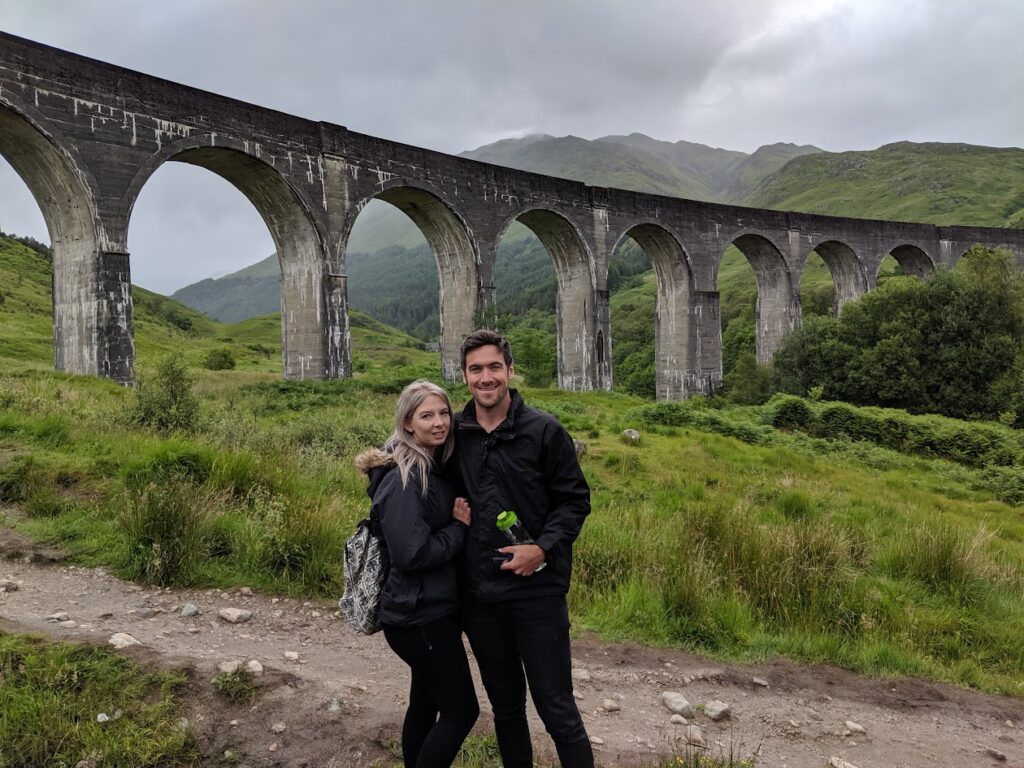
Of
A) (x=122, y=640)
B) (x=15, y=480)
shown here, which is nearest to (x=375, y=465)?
(x=122, y=640)

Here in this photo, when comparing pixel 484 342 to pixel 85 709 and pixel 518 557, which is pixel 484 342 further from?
pixel 85 709

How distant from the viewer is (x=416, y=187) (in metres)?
19.7

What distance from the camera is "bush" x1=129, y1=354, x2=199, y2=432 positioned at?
891cm

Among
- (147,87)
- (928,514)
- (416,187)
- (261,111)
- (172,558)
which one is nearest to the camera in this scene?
(172,558)

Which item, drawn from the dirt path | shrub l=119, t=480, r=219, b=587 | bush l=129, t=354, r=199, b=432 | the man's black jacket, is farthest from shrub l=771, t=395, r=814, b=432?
the man's black jacket

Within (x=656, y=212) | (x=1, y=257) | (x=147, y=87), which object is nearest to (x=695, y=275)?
(x=656, y=212)

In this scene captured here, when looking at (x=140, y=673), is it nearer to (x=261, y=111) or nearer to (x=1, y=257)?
(x=261, y=111)

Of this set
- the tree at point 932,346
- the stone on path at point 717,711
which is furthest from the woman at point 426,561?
the tree at point 932,346

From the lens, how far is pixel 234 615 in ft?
14.9

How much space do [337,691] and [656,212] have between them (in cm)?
2480

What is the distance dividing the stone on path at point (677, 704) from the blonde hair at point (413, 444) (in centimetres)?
220

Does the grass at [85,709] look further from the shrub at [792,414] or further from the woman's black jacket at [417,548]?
the shrub at [792,414]

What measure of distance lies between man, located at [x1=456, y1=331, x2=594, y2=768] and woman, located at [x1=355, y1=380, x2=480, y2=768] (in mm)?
91

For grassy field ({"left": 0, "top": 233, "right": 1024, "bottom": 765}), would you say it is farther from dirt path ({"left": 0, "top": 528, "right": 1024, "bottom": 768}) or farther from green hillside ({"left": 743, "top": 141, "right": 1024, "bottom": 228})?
green hillside ({"left": 743, "top": 141, "right": 1024, "bottom": 228})
